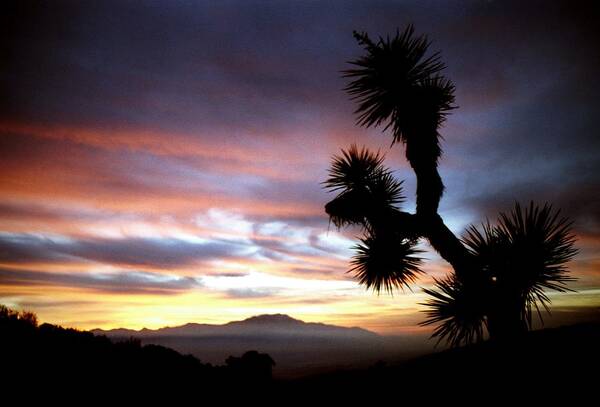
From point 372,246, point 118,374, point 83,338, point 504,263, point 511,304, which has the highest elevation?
point 372,246

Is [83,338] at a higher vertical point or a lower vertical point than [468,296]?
lower

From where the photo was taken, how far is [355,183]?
8.71 m

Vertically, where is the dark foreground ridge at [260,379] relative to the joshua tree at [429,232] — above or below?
below

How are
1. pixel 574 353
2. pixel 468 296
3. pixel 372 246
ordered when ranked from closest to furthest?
pixel 574 353 → pixel 468 296 → pixel 372 246

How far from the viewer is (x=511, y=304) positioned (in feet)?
18.8

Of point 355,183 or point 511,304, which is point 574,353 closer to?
point 511,304

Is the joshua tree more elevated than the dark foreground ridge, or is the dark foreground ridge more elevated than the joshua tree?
Result: the joshua tree

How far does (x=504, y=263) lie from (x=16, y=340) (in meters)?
8.48

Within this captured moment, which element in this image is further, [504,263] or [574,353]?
[504,263]

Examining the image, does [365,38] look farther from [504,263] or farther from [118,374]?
[118,374]

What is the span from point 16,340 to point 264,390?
13.3ft

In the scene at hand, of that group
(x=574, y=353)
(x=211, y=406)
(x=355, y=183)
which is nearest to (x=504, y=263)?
(x=574, y=353)

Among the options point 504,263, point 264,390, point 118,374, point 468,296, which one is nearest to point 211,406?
point 264,390

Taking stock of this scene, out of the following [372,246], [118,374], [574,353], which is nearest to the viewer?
[574,353]
